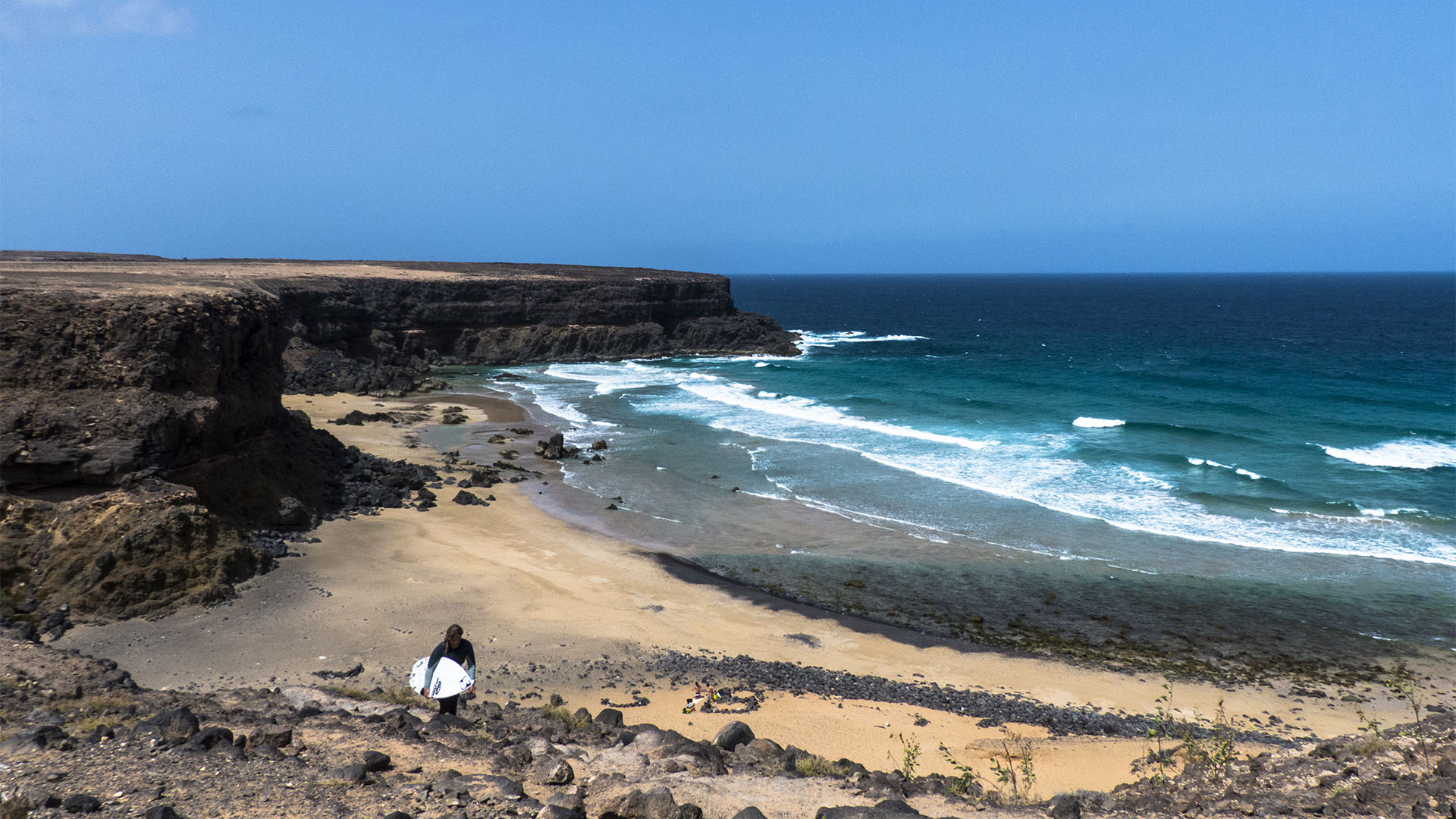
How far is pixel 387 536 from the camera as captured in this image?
2019 centimetres

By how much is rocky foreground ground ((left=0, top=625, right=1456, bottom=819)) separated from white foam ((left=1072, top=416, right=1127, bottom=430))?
27.9 m

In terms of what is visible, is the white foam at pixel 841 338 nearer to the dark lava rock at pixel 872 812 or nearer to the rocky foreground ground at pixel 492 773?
the rocky foreground ground at pixel 492 773

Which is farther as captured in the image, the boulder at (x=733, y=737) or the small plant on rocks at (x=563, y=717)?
the small plant on rocks at (x=563, y=717)

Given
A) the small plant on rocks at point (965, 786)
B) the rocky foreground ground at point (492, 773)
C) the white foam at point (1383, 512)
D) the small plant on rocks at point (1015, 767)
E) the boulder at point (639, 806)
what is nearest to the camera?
the rocky foreground ground at point (492, 773)

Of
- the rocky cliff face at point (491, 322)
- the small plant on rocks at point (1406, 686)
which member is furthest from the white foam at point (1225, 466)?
the rocky cliff face at point (491, 322)

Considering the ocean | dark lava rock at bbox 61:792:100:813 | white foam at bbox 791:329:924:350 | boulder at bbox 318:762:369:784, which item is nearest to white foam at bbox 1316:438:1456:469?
the ocean

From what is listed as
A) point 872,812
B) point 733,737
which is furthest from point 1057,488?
point 872,812

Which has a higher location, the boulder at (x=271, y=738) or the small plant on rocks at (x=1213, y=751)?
the boulder at (x=271, y=738)

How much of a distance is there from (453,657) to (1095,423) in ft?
107

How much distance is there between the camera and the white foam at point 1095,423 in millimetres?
35969

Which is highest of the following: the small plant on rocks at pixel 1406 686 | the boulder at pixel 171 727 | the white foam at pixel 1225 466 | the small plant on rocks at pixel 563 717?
the boulder at pixel 171 727

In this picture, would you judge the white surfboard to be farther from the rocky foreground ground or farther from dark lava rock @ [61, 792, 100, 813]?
dark lava rock @ [61, 792, 100, 813]

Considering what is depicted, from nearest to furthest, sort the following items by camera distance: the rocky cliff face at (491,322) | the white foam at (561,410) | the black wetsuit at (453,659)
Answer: the black wetsuit at (453,659)
the white foam at (561,410)
the rocky cliff face at (491,322)

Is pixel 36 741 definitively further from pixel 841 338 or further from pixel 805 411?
pixel 841 338
